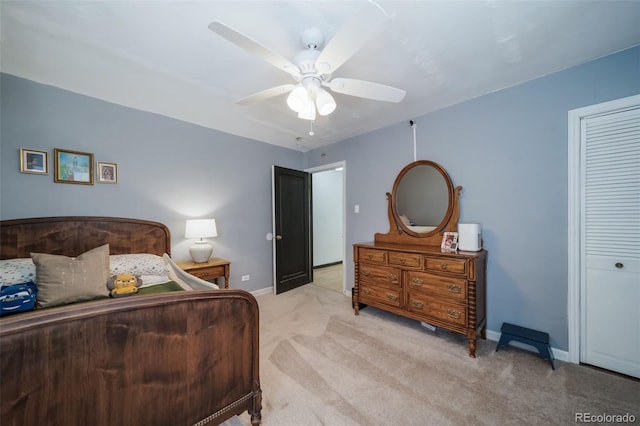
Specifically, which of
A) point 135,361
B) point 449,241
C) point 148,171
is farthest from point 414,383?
point 148,171

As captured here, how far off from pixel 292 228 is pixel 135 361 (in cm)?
312

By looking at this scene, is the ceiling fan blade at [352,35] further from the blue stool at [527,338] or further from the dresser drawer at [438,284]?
the blue stool at [527,338]

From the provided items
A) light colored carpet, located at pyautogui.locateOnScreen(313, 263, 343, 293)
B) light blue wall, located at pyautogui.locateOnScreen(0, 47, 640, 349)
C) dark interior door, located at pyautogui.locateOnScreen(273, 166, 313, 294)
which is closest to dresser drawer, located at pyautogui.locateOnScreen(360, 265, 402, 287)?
light blue wall, located at pyautogui.locateOnScreen(0, 47, 640, 349)

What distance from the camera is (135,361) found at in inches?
41.4

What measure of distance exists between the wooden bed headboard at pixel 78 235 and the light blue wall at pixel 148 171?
99 millimetres

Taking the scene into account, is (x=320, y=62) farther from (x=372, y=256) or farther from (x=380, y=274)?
(x=380, y=274)

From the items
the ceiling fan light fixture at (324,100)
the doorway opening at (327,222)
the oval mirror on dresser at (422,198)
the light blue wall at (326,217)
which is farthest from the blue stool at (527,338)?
the light blue wall at (326,217)

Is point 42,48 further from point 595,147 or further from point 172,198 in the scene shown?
point 595,147

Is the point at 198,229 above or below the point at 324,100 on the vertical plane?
below

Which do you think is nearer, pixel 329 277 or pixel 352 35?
pixel 352 35

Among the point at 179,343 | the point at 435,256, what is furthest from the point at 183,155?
the point at 435,256

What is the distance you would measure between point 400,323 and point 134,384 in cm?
253

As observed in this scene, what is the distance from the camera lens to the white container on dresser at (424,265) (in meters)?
2.19

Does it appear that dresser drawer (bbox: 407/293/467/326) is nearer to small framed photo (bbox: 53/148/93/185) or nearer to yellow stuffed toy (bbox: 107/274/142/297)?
yellow stuffed toy (bbox: 107/274/142/297)
